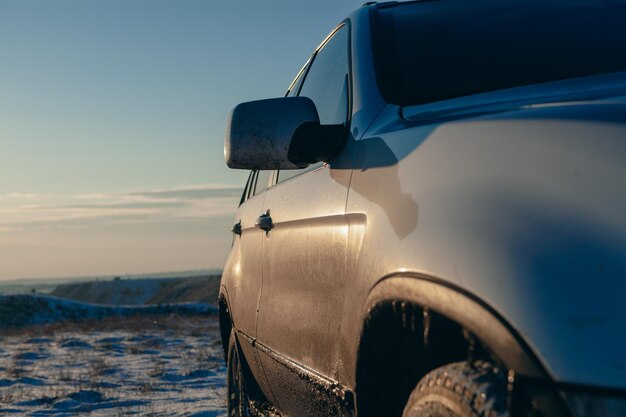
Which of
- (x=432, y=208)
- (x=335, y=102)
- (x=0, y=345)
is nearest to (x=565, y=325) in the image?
(x=432, y=208)

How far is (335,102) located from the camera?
9.34ft

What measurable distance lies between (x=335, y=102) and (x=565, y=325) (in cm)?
164

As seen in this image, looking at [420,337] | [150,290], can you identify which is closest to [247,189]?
[420,337]

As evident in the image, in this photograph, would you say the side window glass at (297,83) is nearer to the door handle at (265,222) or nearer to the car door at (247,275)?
the car door at (247,275)

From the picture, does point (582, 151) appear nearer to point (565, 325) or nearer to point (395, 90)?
point (565, 325)

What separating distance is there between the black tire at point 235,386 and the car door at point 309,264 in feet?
2.96

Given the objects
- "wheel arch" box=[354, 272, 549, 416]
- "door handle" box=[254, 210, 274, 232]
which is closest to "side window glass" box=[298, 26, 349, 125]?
"door handle" box=[254, 210, 274, 232]

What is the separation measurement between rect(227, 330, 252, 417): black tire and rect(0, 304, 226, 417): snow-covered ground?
3.38ft

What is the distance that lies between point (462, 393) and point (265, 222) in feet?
5.95

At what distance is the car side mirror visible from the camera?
2.48m

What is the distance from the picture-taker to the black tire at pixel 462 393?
4.92ft

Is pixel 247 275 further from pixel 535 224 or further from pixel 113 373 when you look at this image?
pixel 113 373

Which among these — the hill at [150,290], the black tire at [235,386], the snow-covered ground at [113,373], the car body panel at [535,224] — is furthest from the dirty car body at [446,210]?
the hill at [150,290]

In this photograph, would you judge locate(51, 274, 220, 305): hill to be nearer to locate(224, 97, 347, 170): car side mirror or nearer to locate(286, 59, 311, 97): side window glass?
locate(286, 59, 311, 97): side window glass
